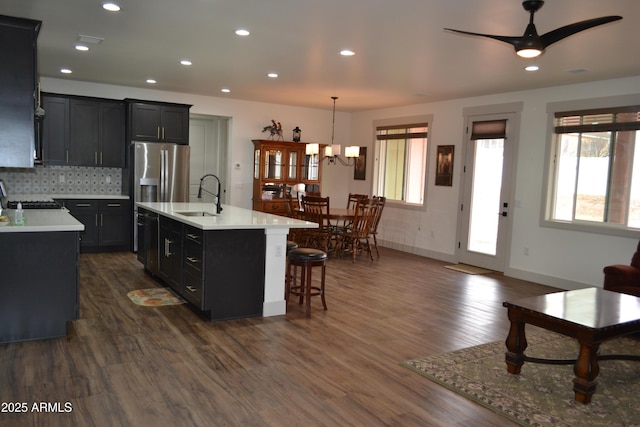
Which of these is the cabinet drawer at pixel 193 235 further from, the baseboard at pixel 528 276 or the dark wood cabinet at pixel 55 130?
the baseboard at pixel 528 276

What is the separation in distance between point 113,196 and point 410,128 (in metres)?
5.30

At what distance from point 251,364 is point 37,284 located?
181 cm

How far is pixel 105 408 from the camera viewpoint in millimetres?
2766

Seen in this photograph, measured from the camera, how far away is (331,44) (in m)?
4.88

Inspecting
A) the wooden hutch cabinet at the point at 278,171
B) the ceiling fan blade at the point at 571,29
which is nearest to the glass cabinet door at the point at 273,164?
the wooden hutch cabinet at the point at 278,171

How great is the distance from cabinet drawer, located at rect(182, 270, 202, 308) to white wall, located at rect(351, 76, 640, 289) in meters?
4.78

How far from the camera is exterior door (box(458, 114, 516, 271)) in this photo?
7.30m

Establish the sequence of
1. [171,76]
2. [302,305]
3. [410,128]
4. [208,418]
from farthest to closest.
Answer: [410,128] → [171,76] → [302,305] → [208,418]

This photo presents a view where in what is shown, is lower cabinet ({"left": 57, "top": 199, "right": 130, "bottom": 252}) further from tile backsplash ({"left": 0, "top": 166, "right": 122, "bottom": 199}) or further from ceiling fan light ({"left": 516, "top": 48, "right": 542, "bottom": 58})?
ceiling fan light ({"left": 516, "top": 48, "right": 542, "bottom": 58})

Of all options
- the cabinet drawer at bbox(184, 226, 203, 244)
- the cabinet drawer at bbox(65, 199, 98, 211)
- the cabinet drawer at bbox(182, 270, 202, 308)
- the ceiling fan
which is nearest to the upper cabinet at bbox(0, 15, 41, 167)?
the cabinet drawer at bbox(184, 226, 203, 244)

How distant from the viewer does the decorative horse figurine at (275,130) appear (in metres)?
9.48

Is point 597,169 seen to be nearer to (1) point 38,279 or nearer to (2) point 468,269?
(2) point 468,269

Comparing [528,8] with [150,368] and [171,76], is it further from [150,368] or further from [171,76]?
[171,76]

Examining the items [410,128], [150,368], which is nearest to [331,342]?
[150,368]
